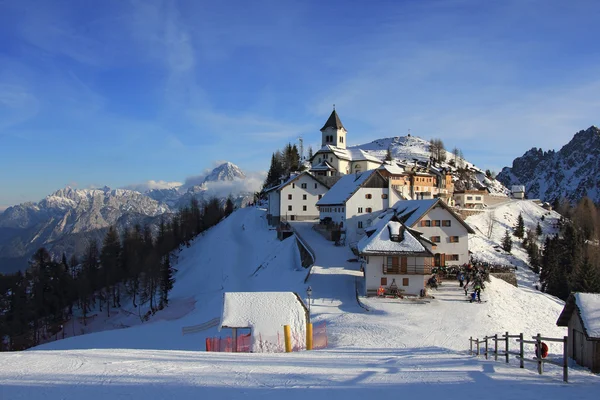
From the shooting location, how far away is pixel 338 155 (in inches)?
3775

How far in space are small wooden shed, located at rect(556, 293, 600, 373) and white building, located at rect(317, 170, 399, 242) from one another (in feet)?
122

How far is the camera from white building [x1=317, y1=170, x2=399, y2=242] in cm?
5972

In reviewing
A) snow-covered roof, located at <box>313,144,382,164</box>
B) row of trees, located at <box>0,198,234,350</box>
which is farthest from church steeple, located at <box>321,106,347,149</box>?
row of trees, located at <box>0,198,234,350</box>

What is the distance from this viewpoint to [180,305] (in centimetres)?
5934

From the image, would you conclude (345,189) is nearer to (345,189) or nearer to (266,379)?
(345,189)

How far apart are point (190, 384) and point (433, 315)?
2424cm

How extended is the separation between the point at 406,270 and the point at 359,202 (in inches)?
879

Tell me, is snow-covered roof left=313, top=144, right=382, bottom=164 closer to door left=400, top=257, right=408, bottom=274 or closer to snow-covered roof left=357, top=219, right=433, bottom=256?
snow-covered roof left=357, top=219, right=433, bottom=256

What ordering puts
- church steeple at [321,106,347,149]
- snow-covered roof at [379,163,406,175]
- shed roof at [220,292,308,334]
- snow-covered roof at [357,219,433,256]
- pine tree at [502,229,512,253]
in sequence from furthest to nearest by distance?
Answer: church steeple at [321,106,347,149]
snow-covered roof at [379,163,406,175]
pine tree at [502,229,512,253]
snow-covered roof at [357,219,433,256]
shed roof at [220,292,308,334]

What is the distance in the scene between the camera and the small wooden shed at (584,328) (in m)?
17.8

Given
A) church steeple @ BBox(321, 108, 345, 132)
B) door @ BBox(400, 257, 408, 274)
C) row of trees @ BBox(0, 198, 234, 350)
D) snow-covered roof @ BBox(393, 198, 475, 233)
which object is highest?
church steeple @ BBox(321, 108, 345, 132)

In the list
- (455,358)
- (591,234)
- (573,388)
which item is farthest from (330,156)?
(573,388)

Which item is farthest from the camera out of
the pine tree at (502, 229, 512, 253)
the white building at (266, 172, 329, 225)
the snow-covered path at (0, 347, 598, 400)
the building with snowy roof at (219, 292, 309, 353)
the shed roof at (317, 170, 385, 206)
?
the pine tree at (502, 229, 512, 253)

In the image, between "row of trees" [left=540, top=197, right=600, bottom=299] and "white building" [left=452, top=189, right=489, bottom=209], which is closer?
"row of trees" [left=540, top=197, right=600, bottom=299]
